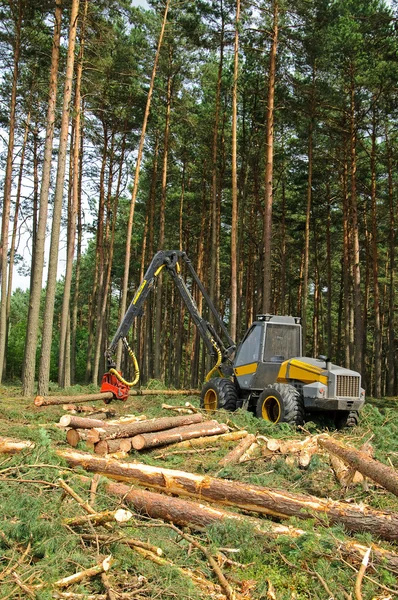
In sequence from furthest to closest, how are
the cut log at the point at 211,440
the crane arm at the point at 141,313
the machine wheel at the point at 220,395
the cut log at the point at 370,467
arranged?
the crane arm at the point at 141,313
the machine wheel at the point at 220,395
the cut log at the point at 211,440
the cut log at the point at 370,467

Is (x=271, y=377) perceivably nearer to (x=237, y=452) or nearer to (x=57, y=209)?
(x=237, y=452)

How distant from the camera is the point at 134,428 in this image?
9141 mm

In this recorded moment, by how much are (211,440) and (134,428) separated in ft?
4.68

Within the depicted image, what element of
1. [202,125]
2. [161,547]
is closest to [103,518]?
[161,547]

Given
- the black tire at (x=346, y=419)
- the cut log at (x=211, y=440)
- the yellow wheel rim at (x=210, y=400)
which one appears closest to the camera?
the cut log at (x=211, y=440)

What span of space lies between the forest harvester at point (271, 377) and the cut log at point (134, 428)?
1.89 meters

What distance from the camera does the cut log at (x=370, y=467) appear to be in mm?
6570

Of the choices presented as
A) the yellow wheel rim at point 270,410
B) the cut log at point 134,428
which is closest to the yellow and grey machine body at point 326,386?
the yellow wheel rim at point 270,410

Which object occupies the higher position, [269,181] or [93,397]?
[269,181]

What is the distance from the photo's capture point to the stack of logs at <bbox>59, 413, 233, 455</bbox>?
8.43 metres

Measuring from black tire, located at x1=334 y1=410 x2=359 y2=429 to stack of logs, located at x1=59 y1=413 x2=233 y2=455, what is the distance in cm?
281

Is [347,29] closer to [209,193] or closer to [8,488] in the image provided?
[209,193]

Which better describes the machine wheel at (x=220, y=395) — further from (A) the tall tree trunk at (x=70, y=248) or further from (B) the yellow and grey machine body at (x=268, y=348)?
(A) the tall tree trunk at (x=70, y=248)

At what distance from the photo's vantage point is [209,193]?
3206 centimetres
